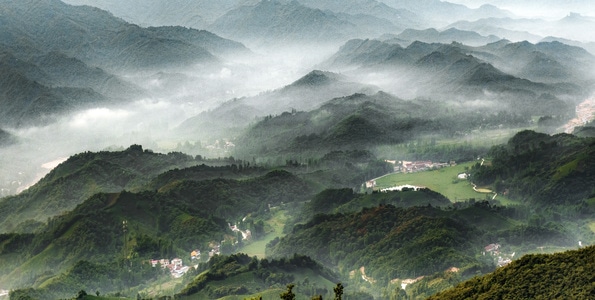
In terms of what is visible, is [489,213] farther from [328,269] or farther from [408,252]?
[328,269]

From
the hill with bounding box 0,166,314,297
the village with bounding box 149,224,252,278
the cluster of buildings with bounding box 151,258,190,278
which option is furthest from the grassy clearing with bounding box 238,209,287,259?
the cluster of buildings with bounding box 151,258,190,278

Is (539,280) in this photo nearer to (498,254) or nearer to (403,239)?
(498,254)

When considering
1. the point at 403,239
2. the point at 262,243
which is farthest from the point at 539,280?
the point at 262,243

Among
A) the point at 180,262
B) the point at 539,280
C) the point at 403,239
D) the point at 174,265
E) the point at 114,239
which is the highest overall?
the point at 114,239

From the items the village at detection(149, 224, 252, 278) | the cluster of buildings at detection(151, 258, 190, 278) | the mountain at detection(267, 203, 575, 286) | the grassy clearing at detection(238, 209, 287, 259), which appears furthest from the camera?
the grassy clearing at detection(238, 209, 287, 259)

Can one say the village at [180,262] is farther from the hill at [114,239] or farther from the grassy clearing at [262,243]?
the grassy clearing at [262,243]

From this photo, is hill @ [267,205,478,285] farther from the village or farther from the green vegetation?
the village

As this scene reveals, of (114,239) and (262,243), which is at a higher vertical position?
(114,239)

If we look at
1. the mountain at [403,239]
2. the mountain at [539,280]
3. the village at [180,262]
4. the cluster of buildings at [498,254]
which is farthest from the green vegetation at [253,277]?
the mountain at [539,280]

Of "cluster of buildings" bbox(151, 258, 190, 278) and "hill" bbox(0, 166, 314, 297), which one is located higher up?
"hill" bbox(0, 166, 314, 297)

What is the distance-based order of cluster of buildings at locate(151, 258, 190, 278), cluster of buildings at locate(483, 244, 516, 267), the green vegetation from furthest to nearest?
cluster of buildings at locate(151, 258, 190, 278) < cluster of buildings at locate(483, 244, 516, 267) < the green vegetation
